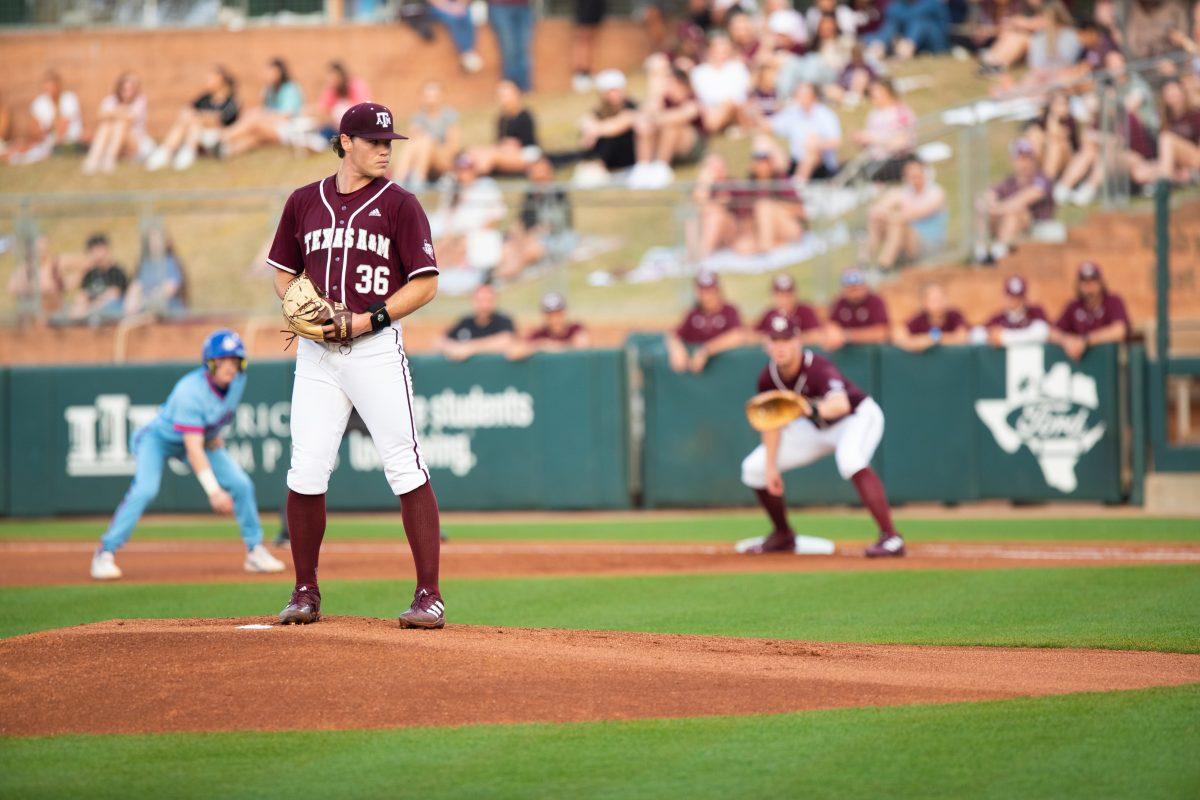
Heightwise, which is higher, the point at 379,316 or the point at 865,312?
the point at 865,312

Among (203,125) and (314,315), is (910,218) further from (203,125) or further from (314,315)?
(314,315)

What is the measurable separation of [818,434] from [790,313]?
12.0ft

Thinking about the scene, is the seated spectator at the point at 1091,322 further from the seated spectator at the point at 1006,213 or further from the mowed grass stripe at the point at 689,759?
the mowed grass stripe at the point at 689,759

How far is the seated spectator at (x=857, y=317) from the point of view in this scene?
16.2 meters

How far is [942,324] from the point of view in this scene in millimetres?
16453

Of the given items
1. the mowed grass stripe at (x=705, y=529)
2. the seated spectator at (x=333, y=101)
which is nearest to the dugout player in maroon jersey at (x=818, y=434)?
the mowed grass stripe at (x=705, y=529)

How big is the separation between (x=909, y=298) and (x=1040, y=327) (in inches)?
85.7

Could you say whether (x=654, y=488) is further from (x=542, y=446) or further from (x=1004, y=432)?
(x=1004, y=432)

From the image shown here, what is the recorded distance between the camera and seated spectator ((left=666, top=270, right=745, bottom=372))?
1650 centimetres

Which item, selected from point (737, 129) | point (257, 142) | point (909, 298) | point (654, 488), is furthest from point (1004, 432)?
point (257, 142)

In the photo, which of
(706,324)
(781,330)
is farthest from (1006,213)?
(781,330)

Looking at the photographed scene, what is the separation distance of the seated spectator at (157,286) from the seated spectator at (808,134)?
7488 millimetres

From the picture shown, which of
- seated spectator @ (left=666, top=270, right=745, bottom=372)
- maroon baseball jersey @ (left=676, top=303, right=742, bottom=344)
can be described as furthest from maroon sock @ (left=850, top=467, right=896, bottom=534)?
maroon baseball jersey @ (left=676, top=303, right=742, bottom=344)

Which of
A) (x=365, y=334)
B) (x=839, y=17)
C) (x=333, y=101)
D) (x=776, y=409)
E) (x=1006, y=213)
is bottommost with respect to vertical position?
(x=776, y=409)
